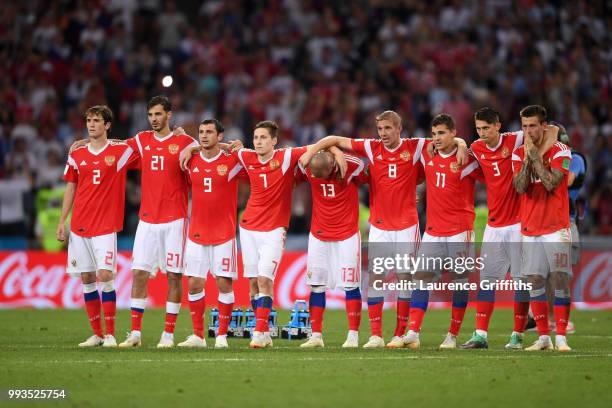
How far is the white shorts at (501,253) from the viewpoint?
13.4 m

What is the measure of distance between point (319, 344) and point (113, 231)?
2.73 metres

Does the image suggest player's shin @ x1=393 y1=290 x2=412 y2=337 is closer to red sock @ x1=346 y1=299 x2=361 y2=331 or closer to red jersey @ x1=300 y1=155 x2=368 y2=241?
red sock @ x1=346 y1=299 x2=361 y2=331

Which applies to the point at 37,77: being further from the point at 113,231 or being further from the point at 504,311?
the point at 113,231

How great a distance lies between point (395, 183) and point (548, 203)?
1778mm

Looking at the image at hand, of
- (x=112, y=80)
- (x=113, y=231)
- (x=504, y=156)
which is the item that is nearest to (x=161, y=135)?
(x=113, y=231)

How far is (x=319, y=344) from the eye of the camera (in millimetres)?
13688

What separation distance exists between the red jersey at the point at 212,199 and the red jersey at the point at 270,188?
200mm

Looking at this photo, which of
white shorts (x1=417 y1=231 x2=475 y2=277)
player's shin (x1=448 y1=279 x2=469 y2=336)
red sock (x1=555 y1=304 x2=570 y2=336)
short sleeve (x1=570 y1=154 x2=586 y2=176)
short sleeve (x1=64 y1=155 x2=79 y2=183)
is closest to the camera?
red sock (x1=555 y1=304 x2=570 y2=336)

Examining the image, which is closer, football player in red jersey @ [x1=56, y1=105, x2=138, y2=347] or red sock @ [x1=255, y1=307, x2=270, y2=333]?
red sock @ [x1=255, y1=307, x2=270, y2=333]

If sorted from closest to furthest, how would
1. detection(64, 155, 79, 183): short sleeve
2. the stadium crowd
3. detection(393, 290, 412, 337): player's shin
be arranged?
detection(393, 290, 412, 337): player's shin < detection(64, 155, 79, 183): short sleeve < the stadium crowd

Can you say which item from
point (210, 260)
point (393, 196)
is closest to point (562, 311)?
point (393, 196)

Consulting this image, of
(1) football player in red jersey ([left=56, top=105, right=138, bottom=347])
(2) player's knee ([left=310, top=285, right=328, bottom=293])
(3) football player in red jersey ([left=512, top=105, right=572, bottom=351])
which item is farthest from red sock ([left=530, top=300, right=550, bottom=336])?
(1) football player in red jersey ([left=56, top=105, right=138, bottom=347])

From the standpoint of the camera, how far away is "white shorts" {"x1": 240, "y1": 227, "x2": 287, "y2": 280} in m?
13.5

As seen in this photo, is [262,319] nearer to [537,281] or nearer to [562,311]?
[537,281]
